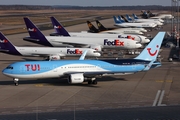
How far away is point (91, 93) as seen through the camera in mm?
41719

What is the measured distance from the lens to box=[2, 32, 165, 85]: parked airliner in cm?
4434

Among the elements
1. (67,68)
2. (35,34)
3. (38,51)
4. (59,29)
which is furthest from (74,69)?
(59,29)

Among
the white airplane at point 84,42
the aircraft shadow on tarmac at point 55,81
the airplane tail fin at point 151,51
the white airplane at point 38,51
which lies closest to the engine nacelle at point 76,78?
the aircraft shadow on tarmac at point 55,81

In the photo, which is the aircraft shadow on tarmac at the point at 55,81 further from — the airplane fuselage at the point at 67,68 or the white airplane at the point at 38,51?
the white airplane at the point at 38,51

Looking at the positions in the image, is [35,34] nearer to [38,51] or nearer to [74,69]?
[38,51]

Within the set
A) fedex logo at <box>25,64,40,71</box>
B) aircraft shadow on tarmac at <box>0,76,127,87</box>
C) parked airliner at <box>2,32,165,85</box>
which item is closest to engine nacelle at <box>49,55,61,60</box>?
aircraft shadow on tarmac at <box>0,76,127,87</box>

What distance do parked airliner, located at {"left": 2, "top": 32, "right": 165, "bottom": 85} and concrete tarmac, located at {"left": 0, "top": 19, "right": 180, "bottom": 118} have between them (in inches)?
52.9

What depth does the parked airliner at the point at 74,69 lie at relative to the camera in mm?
44344

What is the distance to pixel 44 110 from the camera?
112 feet

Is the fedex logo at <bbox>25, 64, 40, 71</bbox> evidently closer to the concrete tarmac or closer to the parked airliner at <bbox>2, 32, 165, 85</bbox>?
the parked airliner at <bbox>2, 32, 165, 85</bbox>

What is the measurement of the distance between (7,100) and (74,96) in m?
6.94

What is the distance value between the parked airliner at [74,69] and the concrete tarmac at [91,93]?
4.41 ft

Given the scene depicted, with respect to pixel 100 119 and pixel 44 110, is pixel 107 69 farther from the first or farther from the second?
pixel 100 119

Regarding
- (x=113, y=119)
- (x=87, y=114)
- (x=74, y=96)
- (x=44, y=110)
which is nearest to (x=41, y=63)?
(x=74, y=96)
